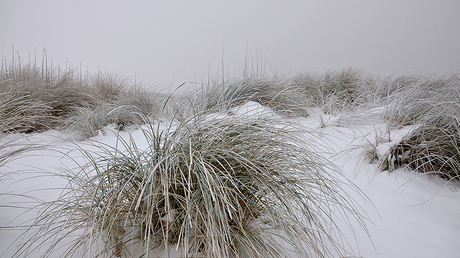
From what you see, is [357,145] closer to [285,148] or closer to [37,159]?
[285,148]

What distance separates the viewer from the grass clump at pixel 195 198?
0.90 metres

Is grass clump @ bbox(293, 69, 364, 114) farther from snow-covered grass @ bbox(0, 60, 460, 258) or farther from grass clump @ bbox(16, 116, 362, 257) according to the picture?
grass clump @ bbox(16, 116, 362, 257)

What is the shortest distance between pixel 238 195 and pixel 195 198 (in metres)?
0.15

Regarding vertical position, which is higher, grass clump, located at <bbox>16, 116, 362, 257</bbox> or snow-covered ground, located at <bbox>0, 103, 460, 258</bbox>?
grass clump, located at <bbox>16, 116, 362, 257</bbox>

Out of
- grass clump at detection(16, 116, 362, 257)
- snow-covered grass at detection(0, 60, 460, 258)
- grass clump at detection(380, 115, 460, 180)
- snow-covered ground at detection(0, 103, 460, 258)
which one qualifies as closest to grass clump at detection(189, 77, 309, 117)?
snow-covered grass at detection(0, 60, 460, 258)

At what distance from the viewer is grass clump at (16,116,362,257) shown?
0.90 metres

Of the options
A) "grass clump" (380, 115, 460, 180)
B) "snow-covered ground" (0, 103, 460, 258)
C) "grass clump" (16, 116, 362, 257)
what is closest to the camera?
"grass clump" (16, 116, 362, 257)

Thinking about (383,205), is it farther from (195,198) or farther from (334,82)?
(334,82)

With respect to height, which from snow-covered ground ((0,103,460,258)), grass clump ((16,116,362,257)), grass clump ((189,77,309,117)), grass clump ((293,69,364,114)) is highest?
grass clump ((293,69,364,114))

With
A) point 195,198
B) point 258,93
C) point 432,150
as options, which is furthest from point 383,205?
point 258,93

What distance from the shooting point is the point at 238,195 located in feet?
3.12

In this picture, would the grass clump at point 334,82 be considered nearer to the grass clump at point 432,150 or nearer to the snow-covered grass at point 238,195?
the snow-covered grass at point 238,195

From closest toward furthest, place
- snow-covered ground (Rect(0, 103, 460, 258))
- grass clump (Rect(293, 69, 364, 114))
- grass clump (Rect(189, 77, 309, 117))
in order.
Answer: snow-covered ground (Rect(0, 103, 460, 258)) → grass clump (Rect(189, 77, 309, 117)) → grass clump (Rect(293, 69, 364, 114))

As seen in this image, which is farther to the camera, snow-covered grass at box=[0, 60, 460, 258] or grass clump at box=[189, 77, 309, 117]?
grass clump at box=[189, 77, 309, 117]
